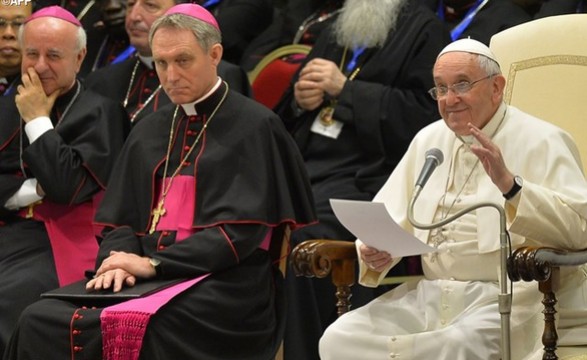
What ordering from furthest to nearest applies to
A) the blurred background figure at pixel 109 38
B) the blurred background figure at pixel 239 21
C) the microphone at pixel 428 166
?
the blurred background figure at pixel 109 38 < the blurred background figure at pixel 239 21 < the microphone at pixel 428 166

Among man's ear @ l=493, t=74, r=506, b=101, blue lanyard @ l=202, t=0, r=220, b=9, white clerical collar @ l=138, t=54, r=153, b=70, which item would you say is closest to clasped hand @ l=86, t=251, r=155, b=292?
man's ear @ l=493, t=74, r=506, b=101

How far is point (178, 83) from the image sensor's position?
17.1 ft

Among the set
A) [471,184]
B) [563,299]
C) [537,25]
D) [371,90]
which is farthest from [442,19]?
[563,299]

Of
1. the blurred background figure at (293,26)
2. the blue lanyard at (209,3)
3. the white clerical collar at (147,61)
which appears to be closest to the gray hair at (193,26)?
the white clerical collar at (147,61)

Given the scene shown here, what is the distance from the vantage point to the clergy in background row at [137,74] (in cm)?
681

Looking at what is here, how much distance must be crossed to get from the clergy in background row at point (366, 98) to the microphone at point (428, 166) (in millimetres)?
2073

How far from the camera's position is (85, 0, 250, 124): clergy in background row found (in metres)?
6.81

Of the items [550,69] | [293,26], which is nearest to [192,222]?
[550,69]

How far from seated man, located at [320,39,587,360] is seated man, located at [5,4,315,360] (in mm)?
551

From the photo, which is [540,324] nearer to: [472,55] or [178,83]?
[472,55]

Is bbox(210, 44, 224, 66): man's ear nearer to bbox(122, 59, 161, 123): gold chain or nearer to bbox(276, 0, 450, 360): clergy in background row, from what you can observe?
bbox(276, 0, 450, 360): clergy in background row

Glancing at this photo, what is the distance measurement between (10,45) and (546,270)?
3481mm

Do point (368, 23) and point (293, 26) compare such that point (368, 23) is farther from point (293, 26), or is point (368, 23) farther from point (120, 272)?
point (120, 272)

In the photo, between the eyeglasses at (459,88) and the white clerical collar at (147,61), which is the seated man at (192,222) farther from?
the white clerical collar at (147,61)
